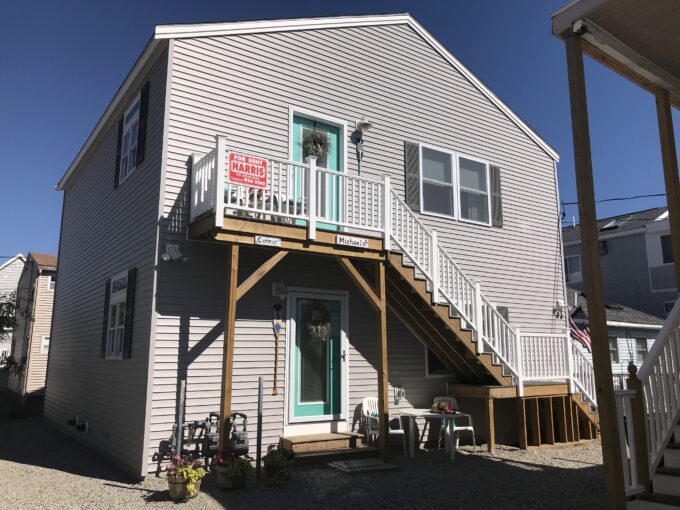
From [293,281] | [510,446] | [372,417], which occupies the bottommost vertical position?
[510,446]

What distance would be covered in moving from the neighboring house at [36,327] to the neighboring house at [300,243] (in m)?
9.38

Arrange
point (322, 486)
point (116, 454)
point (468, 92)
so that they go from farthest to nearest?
point (468, 92) → point (116, 454) → point (322, 486)

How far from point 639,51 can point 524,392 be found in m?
5.82

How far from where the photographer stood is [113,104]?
10.9 metres

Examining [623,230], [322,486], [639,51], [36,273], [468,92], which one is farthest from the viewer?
[623,230]

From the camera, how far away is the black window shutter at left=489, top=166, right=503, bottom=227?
1199 centimetres

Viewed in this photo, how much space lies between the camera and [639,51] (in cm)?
634

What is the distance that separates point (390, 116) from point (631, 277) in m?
18.6

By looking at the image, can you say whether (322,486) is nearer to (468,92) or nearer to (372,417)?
(372,417)

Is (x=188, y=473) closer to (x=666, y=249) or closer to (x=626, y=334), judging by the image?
(x=626, y=334)

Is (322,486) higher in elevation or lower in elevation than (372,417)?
lower

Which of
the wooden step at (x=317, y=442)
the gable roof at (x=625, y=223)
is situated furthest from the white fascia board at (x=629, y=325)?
the wooden step at (x=317, y=442)

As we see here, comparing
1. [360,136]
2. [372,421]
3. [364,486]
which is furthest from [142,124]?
[364,486]

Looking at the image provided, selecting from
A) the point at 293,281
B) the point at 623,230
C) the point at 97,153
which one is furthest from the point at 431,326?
the point at 623,230
